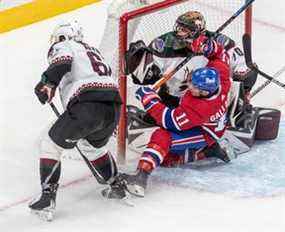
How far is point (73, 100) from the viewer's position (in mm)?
4266

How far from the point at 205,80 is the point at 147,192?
50 centimetres

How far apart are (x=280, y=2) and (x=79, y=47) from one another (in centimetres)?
239

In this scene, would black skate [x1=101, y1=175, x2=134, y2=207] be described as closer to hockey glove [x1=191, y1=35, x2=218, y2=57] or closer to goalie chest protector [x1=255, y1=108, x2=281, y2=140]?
hockey glove [x1=191, y1=35, x2=218, y2=57]

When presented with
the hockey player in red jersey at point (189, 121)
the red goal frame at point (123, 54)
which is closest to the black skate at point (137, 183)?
the hockey player in red jersey at point (189, 121)

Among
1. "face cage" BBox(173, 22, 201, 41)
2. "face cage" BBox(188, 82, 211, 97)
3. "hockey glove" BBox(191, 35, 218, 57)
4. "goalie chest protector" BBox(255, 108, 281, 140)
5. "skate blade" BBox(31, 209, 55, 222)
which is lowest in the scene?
"skate blade" BBox(31, 209, 55, 222)

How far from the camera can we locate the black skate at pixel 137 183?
14.7 ft

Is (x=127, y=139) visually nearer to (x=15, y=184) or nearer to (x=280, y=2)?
(x=15, y=184)

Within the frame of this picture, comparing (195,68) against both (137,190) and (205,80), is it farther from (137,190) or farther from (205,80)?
(137,190)

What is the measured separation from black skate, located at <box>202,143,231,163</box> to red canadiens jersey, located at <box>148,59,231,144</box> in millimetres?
81

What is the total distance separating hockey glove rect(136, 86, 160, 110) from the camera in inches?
181

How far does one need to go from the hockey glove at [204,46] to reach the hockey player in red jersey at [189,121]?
1cm

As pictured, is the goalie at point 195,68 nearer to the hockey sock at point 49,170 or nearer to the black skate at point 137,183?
the black skate at point 137,183

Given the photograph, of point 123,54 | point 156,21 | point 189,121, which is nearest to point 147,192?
point 189,121

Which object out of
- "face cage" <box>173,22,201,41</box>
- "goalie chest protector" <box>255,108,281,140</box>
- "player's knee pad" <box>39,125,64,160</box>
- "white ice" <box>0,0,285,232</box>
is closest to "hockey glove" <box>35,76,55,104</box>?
"player's knee pad" <box>39,125,64,160</box>
